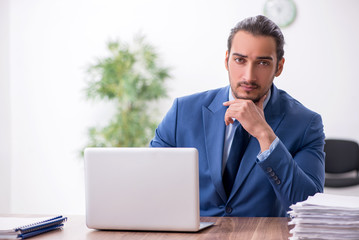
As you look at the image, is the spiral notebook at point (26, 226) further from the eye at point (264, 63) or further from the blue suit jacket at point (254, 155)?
the eye at point (264, 63)

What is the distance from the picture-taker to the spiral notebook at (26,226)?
1.49 m

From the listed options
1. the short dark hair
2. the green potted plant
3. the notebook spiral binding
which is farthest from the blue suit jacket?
the green potted plant

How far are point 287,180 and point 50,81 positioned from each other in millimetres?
3991

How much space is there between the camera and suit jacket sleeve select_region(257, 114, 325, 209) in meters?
1.74

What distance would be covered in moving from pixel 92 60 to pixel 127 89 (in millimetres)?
738

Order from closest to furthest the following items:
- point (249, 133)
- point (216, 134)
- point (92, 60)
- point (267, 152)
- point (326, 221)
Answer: point (326, 221), point (267, 152), point (249, 133), point (216, 134), point (92, 60)

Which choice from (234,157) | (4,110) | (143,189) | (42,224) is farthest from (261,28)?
(4,110)

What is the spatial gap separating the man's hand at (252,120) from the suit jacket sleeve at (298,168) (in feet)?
0.19

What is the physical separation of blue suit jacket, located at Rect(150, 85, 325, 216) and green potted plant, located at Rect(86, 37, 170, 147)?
2568 millimetres

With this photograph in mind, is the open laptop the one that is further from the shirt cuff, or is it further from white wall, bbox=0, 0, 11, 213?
white wall, bbox=0, 0, 11, 213

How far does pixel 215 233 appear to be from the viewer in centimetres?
152

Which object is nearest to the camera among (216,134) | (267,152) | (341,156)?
(267,152)

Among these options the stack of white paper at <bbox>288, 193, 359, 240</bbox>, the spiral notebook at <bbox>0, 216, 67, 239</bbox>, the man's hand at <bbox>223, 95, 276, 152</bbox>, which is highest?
the man's hand at <bbox>223, 95, 276, 152</bbox>

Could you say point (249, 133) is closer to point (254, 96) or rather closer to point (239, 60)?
point (254, 96)
